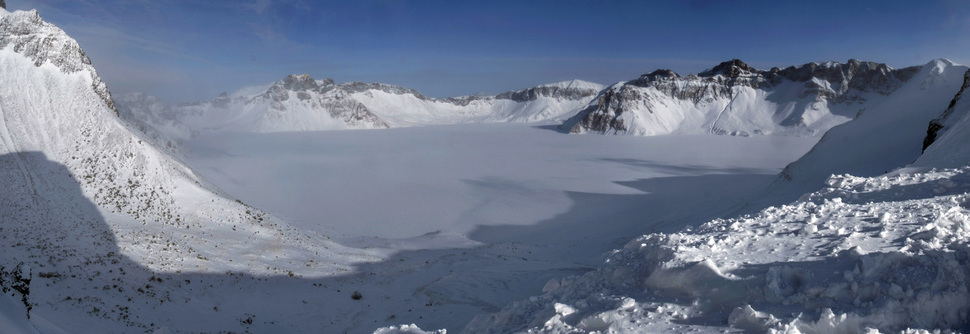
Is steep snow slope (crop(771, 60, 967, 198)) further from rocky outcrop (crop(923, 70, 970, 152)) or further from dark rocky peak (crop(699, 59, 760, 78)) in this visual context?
dark rocky peak (crop(699, 59, 760, 78))

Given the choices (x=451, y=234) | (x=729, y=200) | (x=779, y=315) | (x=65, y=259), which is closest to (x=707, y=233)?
(x=779, y=315)

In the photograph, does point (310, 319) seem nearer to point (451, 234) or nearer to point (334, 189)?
point (451, 234)

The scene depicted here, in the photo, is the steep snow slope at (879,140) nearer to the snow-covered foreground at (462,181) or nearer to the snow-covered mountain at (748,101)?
the snow-covered foreground at (462,181)

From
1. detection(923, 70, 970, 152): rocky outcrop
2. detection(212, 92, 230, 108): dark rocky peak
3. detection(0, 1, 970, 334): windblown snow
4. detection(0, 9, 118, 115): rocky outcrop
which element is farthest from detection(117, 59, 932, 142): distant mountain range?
detection(923, 70, 970, 152): rocky outcrop

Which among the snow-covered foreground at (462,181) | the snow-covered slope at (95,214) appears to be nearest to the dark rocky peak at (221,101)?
the snow-covered foreground at (462,181)

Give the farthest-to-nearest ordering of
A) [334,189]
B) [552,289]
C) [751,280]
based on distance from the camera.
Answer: [334,189], [552,289], [751,280]

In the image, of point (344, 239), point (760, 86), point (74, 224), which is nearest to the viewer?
point (74, 224)
